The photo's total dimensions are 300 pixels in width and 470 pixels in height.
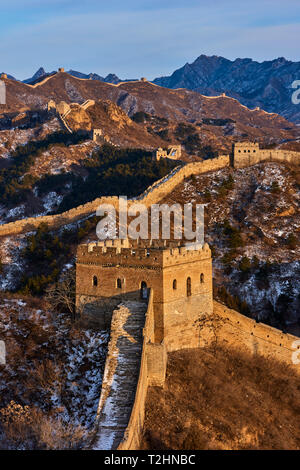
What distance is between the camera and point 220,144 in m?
128

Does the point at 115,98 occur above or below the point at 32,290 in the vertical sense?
above

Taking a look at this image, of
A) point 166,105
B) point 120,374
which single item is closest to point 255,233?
point 120,374

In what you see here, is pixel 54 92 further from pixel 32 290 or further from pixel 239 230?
pixel 32 290

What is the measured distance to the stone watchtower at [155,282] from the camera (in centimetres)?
2553

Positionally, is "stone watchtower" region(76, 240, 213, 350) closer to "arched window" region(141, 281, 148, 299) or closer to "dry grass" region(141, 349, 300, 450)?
"arched window" region(141, 281, 148, 299)

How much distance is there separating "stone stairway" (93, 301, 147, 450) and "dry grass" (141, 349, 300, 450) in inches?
47.7

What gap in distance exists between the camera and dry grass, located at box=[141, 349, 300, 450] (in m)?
19.7

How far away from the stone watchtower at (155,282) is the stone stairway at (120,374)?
0.95m

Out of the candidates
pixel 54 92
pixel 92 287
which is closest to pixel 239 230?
pixel 92 287

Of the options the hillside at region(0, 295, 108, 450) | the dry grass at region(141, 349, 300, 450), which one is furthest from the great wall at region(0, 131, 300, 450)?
the hillside at region(0, 295, 108, 450)

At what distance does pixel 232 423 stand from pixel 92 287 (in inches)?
365

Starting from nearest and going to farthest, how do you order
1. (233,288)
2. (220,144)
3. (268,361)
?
(268,361), (233,288), (220,144)

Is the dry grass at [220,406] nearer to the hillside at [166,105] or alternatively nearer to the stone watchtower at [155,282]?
the stone watchtower at [155,282]

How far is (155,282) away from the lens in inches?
1004
